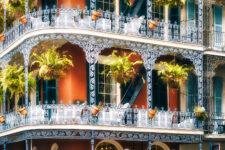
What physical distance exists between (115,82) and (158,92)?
84.5 inches

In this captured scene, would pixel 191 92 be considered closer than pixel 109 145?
No

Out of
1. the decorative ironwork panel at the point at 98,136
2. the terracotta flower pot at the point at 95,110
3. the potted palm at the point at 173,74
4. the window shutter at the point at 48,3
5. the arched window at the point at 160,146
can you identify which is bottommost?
the arched window at the point at 160,146

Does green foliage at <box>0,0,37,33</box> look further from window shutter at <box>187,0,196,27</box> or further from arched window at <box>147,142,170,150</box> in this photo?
arched window at <box>147,142,170,150</box>

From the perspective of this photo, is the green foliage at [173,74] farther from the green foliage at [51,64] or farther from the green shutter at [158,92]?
the green foliage at [51,64]

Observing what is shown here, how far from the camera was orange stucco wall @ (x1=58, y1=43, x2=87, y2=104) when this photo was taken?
22.8 m

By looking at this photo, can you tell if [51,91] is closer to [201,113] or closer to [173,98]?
[173,98]

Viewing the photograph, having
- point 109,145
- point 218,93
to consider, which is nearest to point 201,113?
point 218,93

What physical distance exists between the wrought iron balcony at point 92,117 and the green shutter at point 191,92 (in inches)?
70.9

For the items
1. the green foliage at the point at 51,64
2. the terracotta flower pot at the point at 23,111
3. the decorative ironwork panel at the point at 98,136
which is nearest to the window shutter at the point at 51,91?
the green foliage at the point at 51,64

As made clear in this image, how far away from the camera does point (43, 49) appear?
23.5 metres

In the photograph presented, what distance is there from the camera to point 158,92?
82.9ft

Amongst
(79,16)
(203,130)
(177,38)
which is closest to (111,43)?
(79,16)

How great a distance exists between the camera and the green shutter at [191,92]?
25.6m

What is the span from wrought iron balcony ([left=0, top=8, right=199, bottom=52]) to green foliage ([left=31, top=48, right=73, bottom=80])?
89 cm
